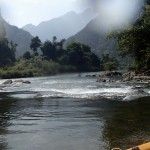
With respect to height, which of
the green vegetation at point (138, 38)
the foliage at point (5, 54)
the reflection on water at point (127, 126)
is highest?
the foliage at point (5, 54)

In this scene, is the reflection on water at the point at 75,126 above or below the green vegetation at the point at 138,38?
below

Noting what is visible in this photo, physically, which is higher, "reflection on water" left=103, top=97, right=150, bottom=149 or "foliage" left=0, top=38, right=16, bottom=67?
"foliage" left=0, top=38, right=16, bottom=67

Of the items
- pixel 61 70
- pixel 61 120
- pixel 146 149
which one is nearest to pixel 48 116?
pixel 61 120

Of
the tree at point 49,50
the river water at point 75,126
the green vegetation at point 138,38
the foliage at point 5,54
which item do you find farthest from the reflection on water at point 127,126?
the tree at point 49,50

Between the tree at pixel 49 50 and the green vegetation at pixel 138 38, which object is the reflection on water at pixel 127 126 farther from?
the tree at pixel 49 50

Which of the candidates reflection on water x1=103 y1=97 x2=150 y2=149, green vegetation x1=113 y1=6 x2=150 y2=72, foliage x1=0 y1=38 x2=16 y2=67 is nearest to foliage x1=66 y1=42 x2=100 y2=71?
foliage x1=0 y1=38 x2=16 y2=67

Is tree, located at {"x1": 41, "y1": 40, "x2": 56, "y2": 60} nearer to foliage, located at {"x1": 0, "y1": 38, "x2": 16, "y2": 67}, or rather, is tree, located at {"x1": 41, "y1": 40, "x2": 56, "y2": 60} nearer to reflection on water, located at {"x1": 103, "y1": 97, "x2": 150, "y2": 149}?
foliage, located at {"x1": 0, "y1": 38, "x2": 16, "y2": 67}

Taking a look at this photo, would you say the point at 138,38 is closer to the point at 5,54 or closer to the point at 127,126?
the point at 127,126

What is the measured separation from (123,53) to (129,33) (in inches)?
202

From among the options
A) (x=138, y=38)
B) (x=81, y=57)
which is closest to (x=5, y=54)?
(x=81, y=57)

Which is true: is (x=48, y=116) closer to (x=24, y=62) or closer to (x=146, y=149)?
(x=146, y=149)

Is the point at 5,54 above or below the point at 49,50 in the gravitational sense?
below

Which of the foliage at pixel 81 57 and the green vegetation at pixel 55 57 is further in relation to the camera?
the foliage at pixel 81 57

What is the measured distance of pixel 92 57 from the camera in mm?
140500
